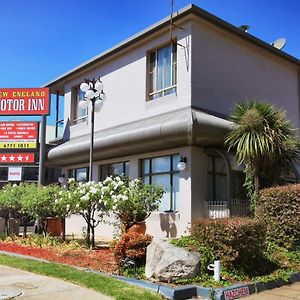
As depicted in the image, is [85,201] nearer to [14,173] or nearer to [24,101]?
[24,101]

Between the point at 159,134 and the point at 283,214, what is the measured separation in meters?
4.92

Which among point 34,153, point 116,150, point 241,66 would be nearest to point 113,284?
point 116,150

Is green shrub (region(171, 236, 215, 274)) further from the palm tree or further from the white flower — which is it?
the palm tree

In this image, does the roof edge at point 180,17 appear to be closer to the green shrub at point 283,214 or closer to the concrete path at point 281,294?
the green shrub at point 283,214

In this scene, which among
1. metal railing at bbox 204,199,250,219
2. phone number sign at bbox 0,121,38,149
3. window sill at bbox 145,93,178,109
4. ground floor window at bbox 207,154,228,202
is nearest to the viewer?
metal railing at bbox 204,199,250,219

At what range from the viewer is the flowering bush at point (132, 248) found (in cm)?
978

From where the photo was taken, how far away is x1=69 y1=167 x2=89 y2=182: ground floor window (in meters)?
21.1

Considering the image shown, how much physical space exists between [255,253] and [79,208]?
20.2 feet

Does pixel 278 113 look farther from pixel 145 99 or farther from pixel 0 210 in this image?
pixel 0 210

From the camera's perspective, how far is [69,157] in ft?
66.0

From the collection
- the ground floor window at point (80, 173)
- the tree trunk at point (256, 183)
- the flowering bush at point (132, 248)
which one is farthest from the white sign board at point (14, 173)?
the flowering bush at point (132, 248)

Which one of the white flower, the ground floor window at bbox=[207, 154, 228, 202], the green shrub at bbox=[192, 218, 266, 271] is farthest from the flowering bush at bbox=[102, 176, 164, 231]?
the green shrub at bbox=[192, 218, 266, 271]

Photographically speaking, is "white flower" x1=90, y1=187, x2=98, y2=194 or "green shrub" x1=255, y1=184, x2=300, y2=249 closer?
"green shrub" x1=255, y1=184, x2=300, y2=249

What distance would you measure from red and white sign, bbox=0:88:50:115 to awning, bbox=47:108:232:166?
483 cm
